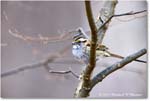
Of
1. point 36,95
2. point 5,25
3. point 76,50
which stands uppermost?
point 5,25

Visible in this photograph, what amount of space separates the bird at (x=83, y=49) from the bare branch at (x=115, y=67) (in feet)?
0.18

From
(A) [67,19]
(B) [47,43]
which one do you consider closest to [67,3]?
(A) [67,19]

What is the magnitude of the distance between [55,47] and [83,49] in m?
0.16

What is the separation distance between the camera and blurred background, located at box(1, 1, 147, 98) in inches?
65.1

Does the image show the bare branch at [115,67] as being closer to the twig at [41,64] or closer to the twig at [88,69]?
the twig at [88,69]

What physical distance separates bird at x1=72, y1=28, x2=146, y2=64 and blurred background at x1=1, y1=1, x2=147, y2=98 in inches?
1.0

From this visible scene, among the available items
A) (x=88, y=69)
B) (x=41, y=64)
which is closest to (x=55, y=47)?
(x=41, y=64)

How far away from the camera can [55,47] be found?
1656mm

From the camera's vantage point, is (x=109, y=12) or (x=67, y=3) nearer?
(x=109, y=12)

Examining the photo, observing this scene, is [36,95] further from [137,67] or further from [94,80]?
[137,67]

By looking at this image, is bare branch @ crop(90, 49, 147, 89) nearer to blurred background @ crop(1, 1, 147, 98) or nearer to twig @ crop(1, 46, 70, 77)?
blurred background @ crop(1, 1, 147, 98)

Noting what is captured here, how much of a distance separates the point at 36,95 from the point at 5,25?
353 mm

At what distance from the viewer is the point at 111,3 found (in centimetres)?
159

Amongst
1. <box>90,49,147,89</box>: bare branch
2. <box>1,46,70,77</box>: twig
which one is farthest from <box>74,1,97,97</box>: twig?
<box>1,46,70,77</box>: twig
